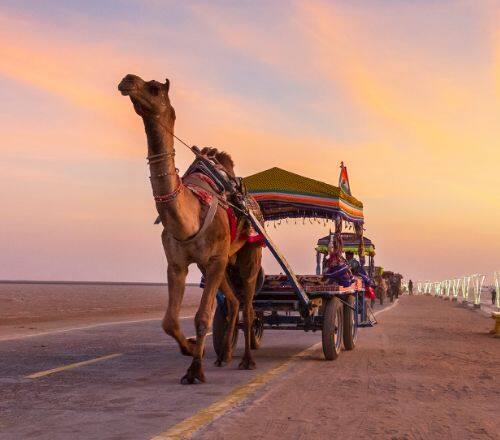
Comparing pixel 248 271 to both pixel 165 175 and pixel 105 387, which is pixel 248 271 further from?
pixel 105 387

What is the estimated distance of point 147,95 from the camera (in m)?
8.98

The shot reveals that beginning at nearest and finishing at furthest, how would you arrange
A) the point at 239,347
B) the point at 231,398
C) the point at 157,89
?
the point at 231,398, the point at 157,89, the point at 239,347

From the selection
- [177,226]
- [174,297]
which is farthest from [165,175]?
[174,297]

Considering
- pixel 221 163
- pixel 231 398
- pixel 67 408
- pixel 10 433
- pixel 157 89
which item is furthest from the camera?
pixel 221 163

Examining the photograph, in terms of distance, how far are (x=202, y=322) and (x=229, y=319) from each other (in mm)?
2547

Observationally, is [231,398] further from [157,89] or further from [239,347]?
[239,347]

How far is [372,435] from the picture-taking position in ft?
21.4

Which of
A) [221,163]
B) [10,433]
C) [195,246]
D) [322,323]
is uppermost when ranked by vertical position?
[221,163]

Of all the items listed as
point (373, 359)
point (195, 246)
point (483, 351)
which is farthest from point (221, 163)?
point (483, 351)

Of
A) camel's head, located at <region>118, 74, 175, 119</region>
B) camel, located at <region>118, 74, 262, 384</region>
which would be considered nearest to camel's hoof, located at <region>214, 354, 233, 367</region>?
camel, located at <region>118, 74, 262, 384</region>

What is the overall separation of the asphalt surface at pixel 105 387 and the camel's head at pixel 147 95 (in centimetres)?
327

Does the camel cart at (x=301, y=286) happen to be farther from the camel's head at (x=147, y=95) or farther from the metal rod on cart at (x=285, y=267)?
the camel's head at (x=147, y=95)

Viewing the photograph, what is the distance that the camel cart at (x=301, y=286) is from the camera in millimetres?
12780

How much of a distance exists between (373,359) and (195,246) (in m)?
4.81
